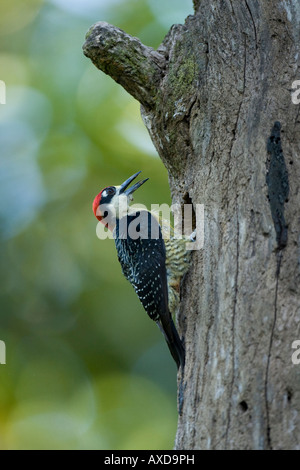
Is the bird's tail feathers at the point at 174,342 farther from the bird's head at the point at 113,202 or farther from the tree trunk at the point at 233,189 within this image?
the bird's head at the point at 113,202

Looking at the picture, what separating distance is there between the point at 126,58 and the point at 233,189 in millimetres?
1283

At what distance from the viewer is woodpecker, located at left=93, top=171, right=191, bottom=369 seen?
3.86 meters

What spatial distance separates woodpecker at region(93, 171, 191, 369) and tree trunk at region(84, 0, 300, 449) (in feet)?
0.89

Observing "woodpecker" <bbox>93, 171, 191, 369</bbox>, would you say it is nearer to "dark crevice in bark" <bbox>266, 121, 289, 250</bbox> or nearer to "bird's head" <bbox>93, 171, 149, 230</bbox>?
"bird's head" <bbox>93, 171, 149, 230</bbox>

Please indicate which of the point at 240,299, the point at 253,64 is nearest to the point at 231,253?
the point at 240,299

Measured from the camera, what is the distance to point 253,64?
3.38 metres

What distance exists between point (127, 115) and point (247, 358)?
14.7 feet

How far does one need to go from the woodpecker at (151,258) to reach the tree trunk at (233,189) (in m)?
0.27

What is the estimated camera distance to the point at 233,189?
10.3 feet

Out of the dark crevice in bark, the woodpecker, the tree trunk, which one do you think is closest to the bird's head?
the woodpecker

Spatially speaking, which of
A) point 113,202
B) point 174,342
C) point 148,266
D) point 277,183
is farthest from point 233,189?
point 113,202

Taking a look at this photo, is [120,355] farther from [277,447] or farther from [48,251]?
[277,447]

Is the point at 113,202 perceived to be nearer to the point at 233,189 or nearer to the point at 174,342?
the point at 174,342

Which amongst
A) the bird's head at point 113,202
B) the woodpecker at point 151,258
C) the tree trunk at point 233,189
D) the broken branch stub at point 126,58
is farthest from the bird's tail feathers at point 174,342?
the broken branch stub at point 126,58
